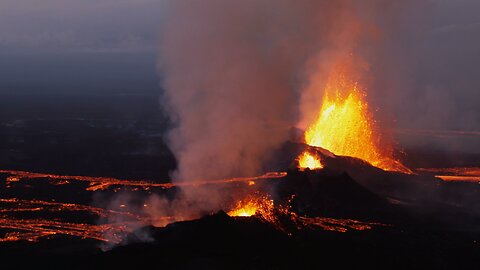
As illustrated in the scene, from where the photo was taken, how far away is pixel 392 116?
182m

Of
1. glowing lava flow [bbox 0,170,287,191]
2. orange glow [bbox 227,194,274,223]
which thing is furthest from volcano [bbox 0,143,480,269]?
glowing lava flow [bbox 0,170,287,191]

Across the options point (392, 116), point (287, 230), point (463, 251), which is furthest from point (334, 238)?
point (392, 116)

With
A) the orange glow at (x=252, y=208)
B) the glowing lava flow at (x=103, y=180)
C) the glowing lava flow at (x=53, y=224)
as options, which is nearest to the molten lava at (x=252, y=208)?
the orange glow at (x=252, y=208)

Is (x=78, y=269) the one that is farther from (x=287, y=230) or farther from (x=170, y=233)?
(x=287, y=230)

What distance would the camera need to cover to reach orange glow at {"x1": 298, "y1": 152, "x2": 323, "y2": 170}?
243 feet

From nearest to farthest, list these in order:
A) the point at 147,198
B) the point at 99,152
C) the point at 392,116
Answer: the point at 147,198 < the point at 99,152 < the point at 392,116

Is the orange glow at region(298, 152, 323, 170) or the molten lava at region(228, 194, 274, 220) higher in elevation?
the orange glow at region(298, 152, 323, 170)

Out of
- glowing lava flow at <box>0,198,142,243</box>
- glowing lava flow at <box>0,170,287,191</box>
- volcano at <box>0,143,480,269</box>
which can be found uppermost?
glowing lava flow at <box>0,170,287,191</box>

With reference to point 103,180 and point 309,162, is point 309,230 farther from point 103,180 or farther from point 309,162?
point 103,180

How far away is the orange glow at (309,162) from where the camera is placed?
7406 cm

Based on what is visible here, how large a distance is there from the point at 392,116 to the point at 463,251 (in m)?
135

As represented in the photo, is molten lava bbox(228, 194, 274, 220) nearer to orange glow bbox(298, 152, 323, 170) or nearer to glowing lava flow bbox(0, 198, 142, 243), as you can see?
orange glow bbox(298, 152, 323, 170)

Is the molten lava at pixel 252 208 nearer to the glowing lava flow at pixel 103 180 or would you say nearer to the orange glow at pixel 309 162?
the orange glow at pixel 309 162

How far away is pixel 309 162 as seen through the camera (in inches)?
2972
